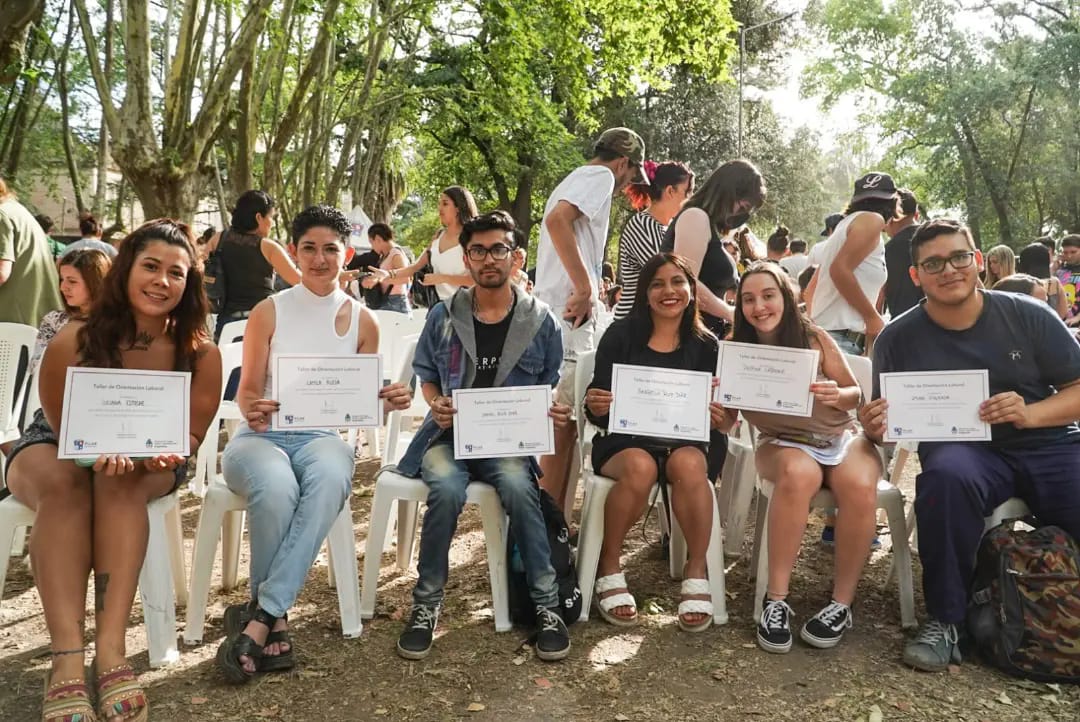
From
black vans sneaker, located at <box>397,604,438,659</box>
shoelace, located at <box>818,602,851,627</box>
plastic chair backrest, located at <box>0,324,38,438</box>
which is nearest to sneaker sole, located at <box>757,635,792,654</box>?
shoelace, located at <box>818,602,851,627</box>

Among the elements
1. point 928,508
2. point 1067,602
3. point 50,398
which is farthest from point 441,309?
point 1067,602

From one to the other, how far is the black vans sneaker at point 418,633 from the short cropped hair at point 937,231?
2410 mm

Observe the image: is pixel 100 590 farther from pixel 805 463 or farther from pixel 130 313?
pixel 805 463

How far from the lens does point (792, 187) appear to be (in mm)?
25094

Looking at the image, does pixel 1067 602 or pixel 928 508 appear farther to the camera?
pixel 928 508

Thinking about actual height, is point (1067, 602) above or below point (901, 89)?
below

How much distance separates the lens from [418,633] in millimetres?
3139

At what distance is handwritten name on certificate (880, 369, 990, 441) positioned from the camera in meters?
3.14

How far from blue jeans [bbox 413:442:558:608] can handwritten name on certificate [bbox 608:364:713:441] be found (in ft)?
1.53

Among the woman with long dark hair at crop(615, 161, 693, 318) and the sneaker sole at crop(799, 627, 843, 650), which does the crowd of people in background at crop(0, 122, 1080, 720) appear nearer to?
the sneaker sole at crop(799, 627, 843, 650)

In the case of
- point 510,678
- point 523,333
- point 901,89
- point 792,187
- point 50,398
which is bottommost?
point 510,678

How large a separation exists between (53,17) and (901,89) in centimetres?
2088

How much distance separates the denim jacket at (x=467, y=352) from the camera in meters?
3.45

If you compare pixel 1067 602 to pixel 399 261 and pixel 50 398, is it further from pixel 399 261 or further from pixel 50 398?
pixel 399 261
